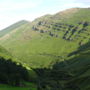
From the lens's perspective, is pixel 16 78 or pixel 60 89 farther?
pixel 60 89

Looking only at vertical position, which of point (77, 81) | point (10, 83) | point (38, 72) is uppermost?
point (10, 83)

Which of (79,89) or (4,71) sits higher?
(4,71)

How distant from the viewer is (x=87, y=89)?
10612cm

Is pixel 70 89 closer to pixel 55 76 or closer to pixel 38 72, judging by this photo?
pixel 55 76

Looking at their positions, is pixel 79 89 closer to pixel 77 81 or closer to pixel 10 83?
pixel 77 81

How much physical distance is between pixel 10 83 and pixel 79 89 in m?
31.7

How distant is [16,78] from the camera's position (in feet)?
331

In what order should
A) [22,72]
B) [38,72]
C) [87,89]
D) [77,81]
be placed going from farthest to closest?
[38,72] → [77,81] → [22,72] → [87,89]

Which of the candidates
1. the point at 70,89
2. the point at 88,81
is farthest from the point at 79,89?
the point at 88,81

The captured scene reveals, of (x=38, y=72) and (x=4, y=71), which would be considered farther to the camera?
(x=38, y=72)

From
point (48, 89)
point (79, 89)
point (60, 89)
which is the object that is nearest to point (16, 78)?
point (48, 89)

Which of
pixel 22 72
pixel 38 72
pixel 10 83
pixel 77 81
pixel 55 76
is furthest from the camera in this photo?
pixel 38 72

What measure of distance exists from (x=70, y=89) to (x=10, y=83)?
2797 centimetres

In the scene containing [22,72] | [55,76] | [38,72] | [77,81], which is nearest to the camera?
[22,72]
